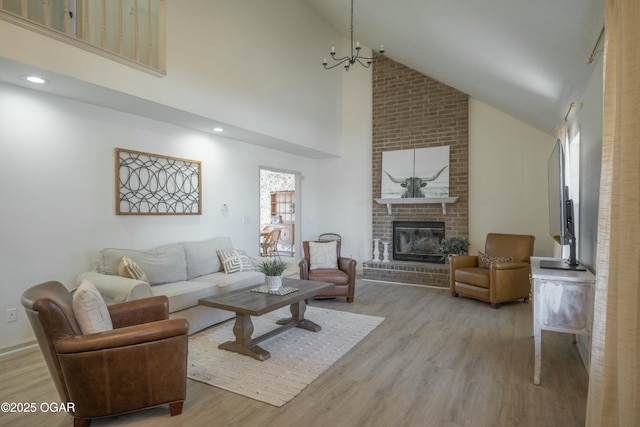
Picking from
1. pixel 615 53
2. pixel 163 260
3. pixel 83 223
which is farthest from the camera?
pixel 163 260

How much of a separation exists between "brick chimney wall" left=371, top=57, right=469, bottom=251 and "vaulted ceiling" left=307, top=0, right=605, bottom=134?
18.7 inches

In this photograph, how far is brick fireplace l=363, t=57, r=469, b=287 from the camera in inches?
250

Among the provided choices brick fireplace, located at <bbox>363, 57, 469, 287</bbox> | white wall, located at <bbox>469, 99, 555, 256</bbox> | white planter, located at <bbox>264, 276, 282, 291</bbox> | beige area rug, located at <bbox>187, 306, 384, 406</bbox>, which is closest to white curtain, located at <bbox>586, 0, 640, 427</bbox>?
beige area rug, located at <bbox>187, 306, 384, 406</bbox>

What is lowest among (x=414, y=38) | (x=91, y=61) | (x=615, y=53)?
(x=615, y=53)

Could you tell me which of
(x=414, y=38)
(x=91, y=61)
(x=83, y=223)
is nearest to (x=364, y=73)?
(x=414, y=38)

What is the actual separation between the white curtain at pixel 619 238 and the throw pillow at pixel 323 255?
375 centimetres

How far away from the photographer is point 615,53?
1.59m

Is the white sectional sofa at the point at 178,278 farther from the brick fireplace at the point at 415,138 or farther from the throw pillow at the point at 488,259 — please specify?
the throw pillow at the point at 488,259

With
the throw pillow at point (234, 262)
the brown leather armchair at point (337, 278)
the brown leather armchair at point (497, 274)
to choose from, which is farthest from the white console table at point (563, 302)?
the throw pillow at point (234, 262)

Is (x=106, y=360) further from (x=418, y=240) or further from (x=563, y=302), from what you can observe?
(x=418, y=240)

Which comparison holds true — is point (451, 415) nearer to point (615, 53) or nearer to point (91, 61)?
point (615, 53)

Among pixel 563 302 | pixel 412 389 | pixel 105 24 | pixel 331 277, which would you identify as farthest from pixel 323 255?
pixel 105 24

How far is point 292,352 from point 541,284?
2099mm

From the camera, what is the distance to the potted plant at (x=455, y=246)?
603 cm
